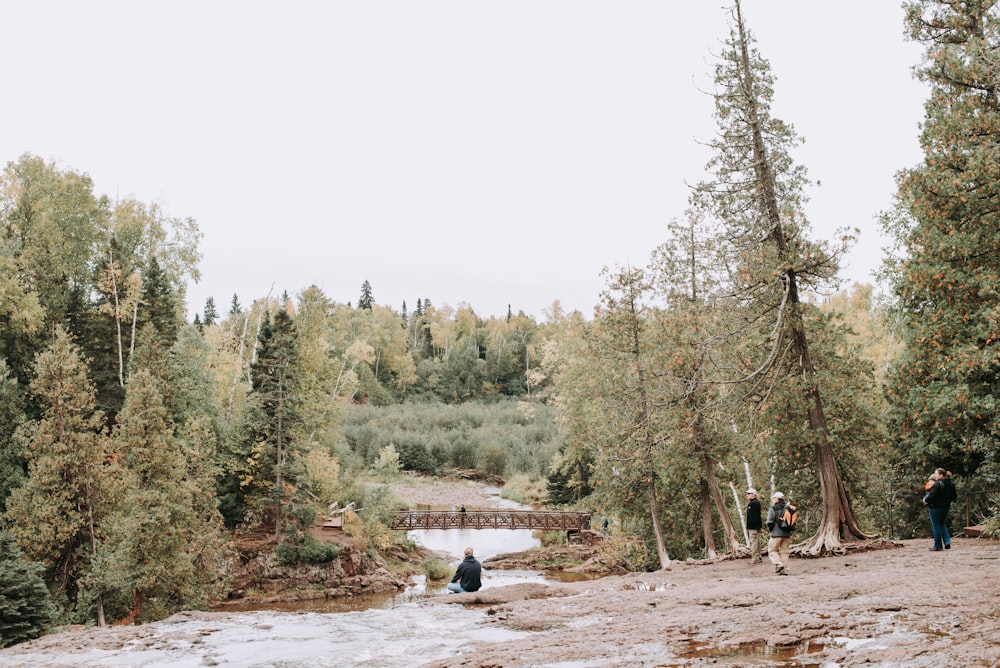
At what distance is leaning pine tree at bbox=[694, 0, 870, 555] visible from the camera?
53.0 feet

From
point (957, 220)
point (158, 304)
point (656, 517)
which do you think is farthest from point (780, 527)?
point (158, 304)

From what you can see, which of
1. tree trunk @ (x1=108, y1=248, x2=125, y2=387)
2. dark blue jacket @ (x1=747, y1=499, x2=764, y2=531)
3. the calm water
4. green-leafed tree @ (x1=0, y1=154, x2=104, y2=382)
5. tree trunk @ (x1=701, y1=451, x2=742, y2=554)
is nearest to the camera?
dark blue jacket @ (x1=747, y1=499, x2=764, y2=531)

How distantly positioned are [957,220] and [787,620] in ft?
33.2

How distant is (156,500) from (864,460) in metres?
21.9

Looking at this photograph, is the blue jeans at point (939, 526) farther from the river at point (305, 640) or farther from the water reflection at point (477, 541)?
the water reflection at point (477, 541)

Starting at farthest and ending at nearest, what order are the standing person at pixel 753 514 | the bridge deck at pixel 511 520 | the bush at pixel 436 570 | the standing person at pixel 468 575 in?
the bridge deck at pixel 511 520, the bush at pixel 436 570, the standing person at pixel 468 575, the standing person at pixel 753 514

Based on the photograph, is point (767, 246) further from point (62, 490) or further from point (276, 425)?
point (276, 425)

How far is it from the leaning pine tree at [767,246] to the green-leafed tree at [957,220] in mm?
2018

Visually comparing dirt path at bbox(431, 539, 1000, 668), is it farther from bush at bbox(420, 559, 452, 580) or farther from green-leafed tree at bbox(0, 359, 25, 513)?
bush at bbox(420, 559, 452, 580)

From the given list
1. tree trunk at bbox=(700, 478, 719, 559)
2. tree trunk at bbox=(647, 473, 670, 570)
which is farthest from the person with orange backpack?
tree trunk at bbox=(647, 473, 670, 570)

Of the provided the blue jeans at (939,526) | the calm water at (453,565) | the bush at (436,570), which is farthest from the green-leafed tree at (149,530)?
the blue jeans at (939,526)

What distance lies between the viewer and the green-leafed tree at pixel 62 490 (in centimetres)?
2202

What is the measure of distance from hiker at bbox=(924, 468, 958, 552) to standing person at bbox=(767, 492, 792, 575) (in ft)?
9.06

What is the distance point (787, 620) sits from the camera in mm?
8539
